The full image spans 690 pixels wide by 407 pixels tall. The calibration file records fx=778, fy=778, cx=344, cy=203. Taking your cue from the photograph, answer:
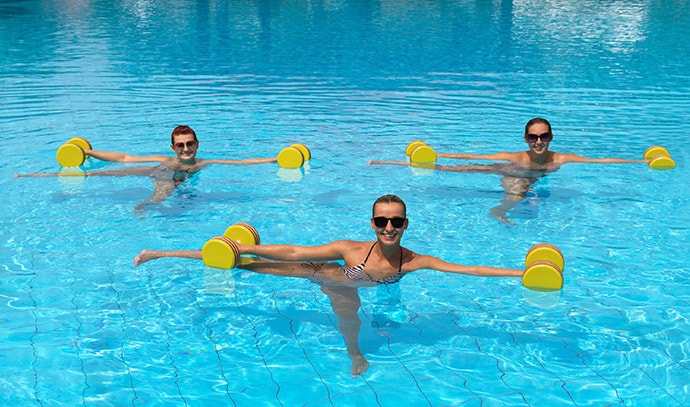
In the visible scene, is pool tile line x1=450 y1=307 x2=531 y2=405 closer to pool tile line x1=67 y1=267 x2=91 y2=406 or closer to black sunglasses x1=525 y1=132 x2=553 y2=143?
pool tile line x1=67 y1=267 x2=91 y2=406

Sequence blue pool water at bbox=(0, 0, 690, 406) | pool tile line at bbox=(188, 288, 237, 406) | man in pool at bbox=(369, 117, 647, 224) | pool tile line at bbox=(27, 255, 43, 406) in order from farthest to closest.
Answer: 1. man in pool at bbox=(369, 117, 647, 224)
2. blue pool water at bbox=(0, 0, 690, 406)
3. pool tile line at bbox=(188, 288, 237, 406)
4. pool tile line at bbox=(27, 255, 43, 406)

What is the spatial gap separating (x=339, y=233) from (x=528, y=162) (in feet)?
8.80

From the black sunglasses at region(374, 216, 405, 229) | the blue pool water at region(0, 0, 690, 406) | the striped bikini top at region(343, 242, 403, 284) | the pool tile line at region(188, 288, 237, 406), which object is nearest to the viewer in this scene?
the pool tile line at region(188, 288, 237, 406)

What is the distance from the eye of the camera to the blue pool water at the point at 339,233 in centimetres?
496

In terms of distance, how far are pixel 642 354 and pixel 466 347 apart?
1.18 m

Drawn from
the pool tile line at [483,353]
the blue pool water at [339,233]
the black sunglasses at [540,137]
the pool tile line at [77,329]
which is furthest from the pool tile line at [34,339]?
the black sunglasses at [540,137]

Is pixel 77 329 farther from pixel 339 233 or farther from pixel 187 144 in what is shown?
pixel 187 144

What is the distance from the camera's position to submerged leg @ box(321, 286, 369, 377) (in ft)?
16.4

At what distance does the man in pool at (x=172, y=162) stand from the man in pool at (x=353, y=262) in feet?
8.66

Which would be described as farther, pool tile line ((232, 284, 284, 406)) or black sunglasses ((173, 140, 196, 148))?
black sunglasses ((173, 140, 196, 148))

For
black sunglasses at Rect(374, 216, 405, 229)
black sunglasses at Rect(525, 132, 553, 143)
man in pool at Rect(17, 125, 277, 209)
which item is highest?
black sunglasses at Rect(374, 216, 405, 229)

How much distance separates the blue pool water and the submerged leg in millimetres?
87

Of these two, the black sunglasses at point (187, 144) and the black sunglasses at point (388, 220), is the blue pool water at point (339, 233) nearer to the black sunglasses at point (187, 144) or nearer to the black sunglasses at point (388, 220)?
the black sunglasses at point (187, 144)

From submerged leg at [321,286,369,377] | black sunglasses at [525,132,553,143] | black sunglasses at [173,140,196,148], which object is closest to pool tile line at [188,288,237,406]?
submerged leg at [321,286,369,377]
